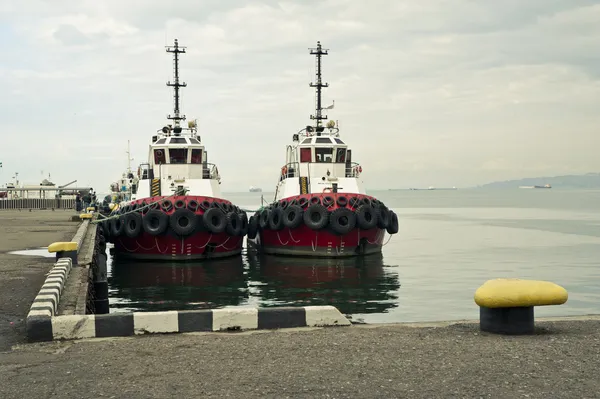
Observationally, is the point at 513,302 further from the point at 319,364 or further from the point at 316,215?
the point at 316,215

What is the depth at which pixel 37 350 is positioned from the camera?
7.21 meters

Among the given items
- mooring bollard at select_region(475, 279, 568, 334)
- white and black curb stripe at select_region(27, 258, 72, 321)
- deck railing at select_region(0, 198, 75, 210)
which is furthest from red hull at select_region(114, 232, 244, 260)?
deck railing at select_region(0, 198, 75, 210)

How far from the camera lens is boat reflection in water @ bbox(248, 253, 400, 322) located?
19.1 meters

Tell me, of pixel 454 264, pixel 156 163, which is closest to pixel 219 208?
pixel 156 163

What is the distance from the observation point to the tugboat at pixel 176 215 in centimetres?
2733

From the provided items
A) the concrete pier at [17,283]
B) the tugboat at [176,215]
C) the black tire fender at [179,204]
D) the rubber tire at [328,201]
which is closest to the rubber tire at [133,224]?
the tugboat at [176,215]

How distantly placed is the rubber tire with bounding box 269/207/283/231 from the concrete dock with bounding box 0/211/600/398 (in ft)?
68.4

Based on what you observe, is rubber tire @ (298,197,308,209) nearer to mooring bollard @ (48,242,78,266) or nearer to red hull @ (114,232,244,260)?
red hull @ (114,232,244,260)

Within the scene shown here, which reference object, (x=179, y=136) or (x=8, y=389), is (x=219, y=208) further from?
(x=8, y=389)

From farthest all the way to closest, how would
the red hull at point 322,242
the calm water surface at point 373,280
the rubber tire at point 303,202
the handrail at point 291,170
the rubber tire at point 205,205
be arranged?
the handrail at point 291,170
the red hull at point 322,242
the rubber tire at point 303,202
the rubber tire at point 205,205
the calm water surface at point 373,280

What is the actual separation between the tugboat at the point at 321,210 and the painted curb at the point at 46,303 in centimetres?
1659

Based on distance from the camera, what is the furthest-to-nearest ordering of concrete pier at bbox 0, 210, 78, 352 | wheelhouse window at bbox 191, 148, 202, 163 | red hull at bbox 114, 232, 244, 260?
1. wheelhouse window at bbox 191, 148, 202, 163
2. red hull at bbox 114, 232, 244, 260
3. concrete pier at bbox 0, 210, 78, 352

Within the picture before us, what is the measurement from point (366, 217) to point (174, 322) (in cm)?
2107

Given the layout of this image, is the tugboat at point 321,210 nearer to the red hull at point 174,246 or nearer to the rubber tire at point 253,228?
the rubber tire at point 253,228
